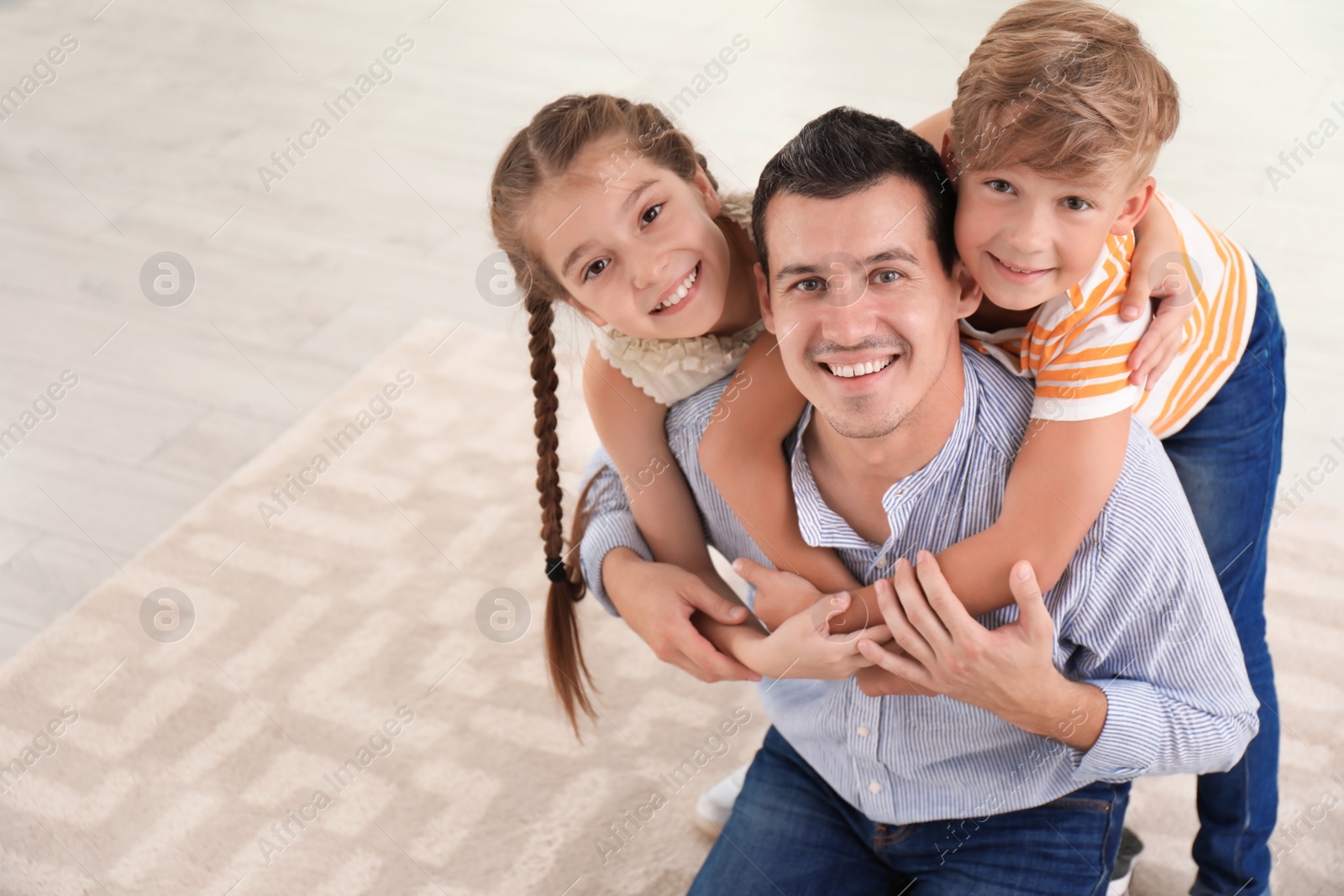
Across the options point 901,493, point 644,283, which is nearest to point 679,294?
point 644,283

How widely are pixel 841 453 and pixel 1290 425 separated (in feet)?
6.02

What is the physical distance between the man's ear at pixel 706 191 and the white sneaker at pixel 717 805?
39.8 inches

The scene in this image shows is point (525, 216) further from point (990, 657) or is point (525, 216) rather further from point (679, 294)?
point (990, 657)

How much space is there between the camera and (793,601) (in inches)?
61.2

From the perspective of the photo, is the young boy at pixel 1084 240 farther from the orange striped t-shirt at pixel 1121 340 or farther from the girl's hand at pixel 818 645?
the girl's hand at pixel 818 645

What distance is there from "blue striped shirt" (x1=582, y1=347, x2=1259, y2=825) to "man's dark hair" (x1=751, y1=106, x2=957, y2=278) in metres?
0.20

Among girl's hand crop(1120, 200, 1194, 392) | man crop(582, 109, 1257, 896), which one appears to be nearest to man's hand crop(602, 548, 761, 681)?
man crop(582, 109, 1257, 896)

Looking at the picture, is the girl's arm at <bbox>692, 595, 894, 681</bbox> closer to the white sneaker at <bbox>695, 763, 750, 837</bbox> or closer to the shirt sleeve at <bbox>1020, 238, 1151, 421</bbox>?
the shirt sleeve at <bbox>1020, 238, 1151, 421</bbox>

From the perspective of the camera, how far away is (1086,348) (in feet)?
4.50

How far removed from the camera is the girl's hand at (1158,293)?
1.39m

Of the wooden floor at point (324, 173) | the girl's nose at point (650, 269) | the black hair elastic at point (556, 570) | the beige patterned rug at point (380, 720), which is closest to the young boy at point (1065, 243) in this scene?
the girl's nose at point (650, 269)

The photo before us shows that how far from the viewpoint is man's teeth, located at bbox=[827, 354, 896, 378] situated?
1.39 metres

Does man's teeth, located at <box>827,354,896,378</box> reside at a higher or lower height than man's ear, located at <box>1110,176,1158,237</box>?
lower

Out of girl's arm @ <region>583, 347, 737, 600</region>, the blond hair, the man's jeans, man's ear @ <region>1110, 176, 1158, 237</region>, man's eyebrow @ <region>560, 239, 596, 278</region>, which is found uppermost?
the blond hair
